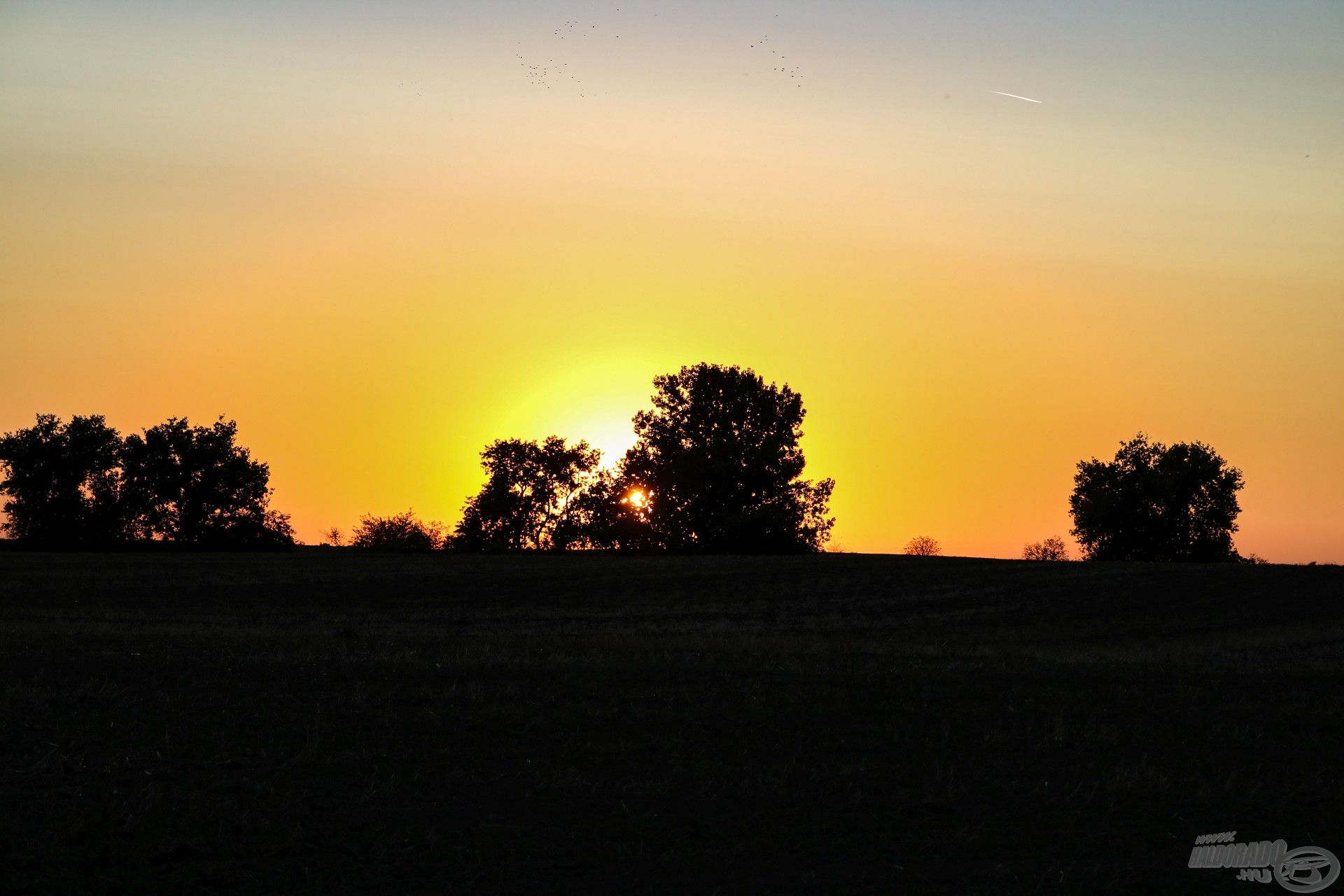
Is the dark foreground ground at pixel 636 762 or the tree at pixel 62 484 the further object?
the tree at pixel 62 484

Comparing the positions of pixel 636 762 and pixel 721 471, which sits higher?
pixel 721 471

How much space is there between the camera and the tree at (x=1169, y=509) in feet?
348

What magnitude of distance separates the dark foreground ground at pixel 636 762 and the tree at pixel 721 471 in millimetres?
65329

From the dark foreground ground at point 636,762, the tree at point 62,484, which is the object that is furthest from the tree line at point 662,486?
the dark foreground ground at point 636,762

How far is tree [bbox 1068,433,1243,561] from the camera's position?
106m

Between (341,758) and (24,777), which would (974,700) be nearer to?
(341,758)

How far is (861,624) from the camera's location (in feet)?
154

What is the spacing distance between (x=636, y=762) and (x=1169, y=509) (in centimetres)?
10025

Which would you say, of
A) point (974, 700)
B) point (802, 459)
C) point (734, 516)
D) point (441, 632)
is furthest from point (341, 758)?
point (802, 459)

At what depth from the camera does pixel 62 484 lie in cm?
10700

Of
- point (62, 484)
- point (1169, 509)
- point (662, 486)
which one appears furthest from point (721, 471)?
point (62, 484)

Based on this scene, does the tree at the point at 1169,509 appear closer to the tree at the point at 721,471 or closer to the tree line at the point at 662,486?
the tree line at the point at 662,486

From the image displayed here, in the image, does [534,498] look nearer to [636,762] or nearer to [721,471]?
[721,471]

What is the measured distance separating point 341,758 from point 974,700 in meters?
10.9
